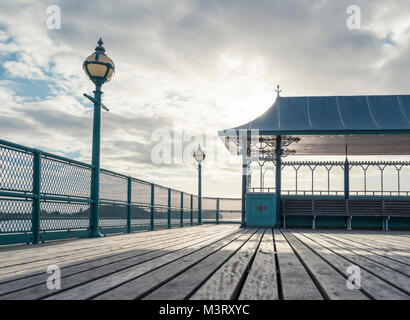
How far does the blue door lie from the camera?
15.5m

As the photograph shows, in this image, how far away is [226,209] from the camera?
22891 millimetres

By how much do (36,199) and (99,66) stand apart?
12.0ft

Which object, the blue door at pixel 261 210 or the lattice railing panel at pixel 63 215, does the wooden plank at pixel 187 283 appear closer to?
the lattice railing panel at pixel 63 215

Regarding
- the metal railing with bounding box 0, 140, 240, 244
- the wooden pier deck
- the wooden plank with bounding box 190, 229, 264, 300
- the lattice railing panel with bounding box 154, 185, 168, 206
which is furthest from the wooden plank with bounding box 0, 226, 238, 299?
the lattice railing panel with bounding box 154, 185, 168, 206

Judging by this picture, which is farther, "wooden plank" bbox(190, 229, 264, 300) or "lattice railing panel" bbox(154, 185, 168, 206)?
"lattice railing panel" bbox(154, 185, 168, 206)

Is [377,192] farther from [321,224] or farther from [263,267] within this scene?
[263,267]

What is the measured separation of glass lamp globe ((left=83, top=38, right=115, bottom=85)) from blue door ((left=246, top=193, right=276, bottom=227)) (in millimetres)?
8680

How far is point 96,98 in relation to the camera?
8734 mm

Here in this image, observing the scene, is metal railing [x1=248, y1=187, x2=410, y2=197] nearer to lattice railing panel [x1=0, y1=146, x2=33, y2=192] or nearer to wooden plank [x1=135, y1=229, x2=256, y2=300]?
lattice railing panel [x1=0, y1=146, x2=33, y2=192]

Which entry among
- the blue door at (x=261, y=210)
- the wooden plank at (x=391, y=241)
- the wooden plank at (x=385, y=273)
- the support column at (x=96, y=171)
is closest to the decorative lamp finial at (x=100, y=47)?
the support column at (x=96, y=171)

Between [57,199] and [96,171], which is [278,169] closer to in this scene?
[96,171]

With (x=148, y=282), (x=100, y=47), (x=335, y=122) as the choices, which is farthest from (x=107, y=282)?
(x=335, y=122)

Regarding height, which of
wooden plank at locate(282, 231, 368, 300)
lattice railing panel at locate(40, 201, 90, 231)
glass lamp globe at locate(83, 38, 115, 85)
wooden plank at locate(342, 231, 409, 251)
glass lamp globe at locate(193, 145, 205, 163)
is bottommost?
wooden plank at locate(342, 231, 409, 251)

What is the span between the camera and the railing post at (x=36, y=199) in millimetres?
6086
